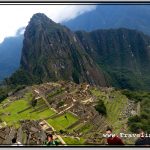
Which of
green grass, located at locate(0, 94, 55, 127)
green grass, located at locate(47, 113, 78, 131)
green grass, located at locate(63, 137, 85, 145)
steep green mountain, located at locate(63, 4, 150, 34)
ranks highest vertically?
steep green mountain, located at locate(63, 4, 150, 34)

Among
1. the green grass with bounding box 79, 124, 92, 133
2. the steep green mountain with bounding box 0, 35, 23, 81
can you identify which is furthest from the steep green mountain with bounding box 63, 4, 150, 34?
the green grass with bounding box 79, 124, 92, 133

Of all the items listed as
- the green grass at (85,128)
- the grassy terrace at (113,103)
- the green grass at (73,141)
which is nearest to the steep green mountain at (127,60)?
the grassy terrace at (113,103)

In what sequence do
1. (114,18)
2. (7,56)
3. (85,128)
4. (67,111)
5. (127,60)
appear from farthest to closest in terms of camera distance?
1. (127,60)
2. (114,18)
3. (7,56)
4. (67,111)
5. (85,128)

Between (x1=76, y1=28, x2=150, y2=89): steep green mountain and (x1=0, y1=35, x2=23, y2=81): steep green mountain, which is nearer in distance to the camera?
(x1=0, y1=35, x2=23, y2=81): steep green mountain

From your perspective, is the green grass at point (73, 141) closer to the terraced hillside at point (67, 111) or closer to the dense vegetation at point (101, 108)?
the terraced hillside at point (67, 111)

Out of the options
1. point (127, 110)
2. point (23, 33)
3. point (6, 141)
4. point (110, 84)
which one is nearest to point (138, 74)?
point (110, 84)

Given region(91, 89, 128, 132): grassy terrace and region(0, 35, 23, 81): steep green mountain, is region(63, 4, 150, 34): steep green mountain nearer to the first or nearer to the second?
region(0, 35, 23, 81): steep green mountain

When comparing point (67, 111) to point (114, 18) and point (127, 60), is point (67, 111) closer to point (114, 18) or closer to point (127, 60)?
point (114, 18)

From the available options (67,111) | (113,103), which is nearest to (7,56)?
(67,111)

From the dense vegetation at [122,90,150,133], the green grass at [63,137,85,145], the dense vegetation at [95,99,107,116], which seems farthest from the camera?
the dense vegetation at [95,99,107,116]
